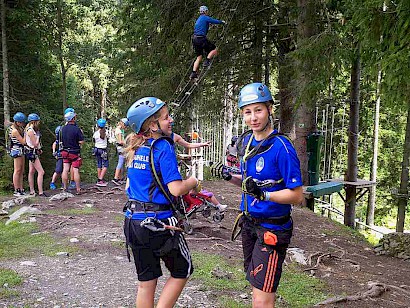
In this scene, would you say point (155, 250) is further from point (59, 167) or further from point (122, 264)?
point (59, 167)

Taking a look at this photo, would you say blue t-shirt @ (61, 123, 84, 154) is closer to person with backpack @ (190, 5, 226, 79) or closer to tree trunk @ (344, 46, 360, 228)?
person with backpack @ (190, 5, 226, 79)

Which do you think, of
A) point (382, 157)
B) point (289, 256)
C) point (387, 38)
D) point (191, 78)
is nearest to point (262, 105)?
point (387, 38)

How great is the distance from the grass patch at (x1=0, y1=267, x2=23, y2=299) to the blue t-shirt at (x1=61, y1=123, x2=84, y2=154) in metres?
4.80

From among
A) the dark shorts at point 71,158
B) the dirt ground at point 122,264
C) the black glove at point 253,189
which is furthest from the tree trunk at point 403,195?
the black glove at point 253,189

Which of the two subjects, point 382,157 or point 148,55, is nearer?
point 148,55

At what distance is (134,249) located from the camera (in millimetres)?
3014

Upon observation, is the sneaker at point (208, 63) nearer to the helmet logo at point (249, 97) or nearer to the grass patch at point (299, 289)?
the grass patch at point (299, 289)

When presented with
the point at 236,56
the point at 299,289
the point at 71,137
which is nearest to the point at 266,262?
the point at 299,289

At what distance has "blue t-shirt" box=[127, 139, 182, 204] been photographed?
2.88 meters

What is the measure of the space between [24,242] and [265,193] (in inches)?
191

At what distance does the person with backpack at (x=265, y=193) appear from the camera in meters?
2.85

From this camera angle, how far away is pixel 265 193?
283cm

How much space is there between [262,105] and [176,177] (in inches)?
31.8

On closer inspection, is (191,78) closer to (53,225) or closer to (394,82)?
(53,225)
